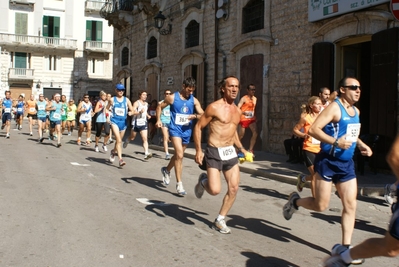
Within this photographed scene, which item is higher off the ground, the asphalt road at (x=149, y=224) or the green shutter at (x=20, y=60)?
the green shutter at (x=20, y=60)

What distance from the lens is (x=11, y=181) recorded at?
8945mm

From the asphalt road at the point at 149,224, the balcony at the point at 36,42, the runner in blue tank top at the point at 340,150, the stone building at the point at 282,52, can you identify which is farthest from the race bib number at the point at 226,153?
the balcony at the point at 36,42

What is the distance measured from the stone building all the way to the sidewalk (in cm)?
77

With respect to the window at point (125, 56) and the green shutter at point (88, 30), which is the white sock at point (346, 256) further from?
the green shutter at point (88, 30)

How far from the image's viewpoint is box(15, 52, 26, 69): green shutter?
47312 mm

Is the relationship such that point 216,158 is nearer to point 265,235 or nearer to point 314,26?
point 265,235

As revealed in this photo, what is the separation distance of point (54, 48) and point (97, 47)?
4.30 metres

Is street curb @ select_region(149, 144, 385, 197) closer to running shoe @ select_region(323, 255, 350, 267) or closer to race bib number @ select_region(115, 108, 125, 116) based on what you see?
race bib number @ select_region(115, 108, 125, 116)

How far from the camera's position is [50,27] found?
1914 inches

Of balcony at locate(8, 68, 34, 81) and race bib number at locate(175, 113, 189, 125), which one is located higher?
balcony at locate(8, 68, 34, 81)

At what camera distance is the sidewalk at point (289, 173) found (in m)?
8.41

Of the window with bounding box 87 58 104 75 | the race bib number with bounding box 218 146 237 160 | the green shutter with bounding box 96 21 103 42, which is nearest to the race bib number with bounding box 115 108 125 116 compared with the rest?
the race bib number with bounding box 218 146 237 160

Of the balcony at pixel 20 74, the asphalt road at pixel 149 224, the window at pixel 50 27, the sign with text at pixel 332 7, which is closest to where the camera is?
the asphalt road at pixel 149 224

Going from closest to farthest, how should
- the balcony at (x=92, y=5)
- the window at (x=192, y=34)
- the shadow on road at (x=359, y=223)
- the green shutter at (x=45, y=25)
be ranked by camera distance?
the shadow on road at (x=359, y=223)
the window at (x=192, y=34)
the green shutter at (x=45, y=25)
the balcony at (x=92, y=5)
